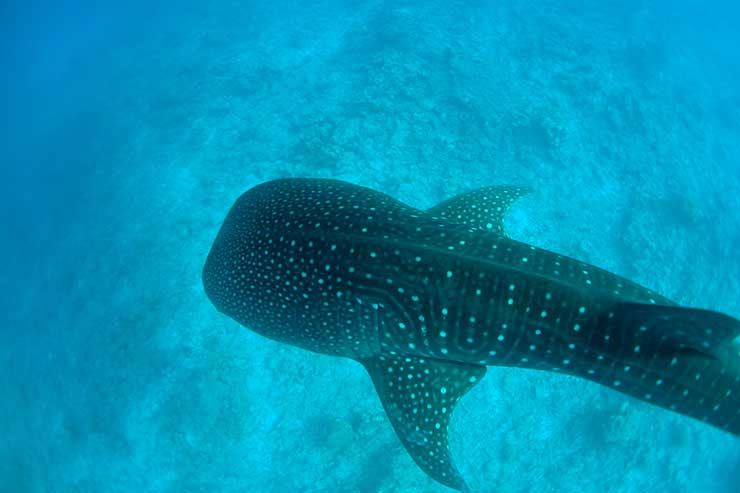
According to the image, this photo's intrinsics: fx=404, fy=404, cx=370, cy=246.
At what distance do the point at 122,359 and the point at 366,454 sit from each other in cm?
630

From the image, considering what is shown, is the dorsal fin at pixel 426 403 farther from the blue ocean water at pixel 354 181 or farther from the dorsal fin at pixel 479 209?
the blue ocean water at pixel 354 181

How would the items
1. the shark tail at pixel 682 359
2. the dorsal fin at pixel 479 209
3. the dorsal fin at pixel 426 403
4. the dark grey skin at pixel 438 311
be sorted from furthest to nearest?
the dorsal fin at pixel 479 209 < the dorsal fin at pixel 426 403 < the dark grey skin at pixel 438 311 < the shark tail at pixel 682 359

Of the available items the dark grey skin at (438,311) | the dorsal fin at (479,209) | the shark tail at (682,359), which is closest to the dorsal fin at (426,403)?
the dark grey skin at (438,311)

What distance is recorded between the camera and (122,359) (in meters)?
9.78

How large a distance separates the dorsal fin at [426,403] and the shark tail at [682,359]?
4.36 feet

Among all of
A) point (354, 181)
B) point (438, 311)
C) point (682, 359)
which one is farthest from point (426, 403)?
point (354, 181)

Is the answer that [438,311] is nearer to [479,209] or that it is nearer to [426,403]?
[426,403]

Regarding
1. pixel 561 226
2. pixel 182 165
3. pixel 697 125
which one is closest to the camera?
pixel 561 226

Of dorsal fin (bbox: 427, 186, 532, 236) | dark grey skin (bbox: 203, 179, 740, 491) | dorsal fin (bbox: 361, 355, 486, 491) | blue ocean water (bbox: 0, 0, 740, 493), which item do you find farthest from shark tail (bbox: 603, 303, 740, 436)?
blue ocean water (bbox: 0, 0, 740, 493)

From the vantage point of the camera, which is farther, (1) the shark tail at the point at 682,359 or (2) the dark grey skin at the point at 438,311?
(2) the dark grey skin at the point at 438,311

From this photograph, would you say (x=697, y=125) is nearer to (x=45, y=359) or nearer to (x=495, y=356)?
(x=495, y=356)

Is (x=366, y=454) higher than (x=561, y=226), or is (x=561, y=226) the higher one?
(x=561, y=226)

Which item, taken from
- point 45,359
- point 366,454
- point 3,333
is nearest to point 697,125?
point 366,454

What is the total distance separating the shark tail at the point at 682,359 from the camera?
2.92 m
